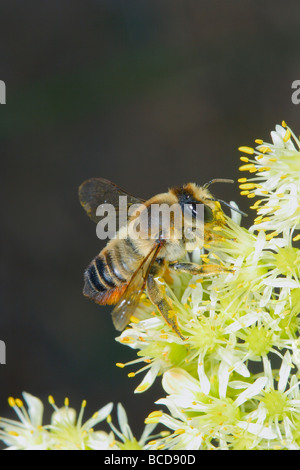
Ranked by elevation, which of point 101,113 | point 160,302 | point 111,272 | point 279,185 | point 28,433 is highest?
point 101,113

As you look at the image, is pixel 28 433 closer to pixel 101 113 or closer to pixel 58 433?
pixel 58 433

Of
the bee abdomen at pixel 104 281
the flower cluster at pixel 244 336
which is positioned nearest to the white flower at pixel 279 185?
the flower cluster at pixel 244 336

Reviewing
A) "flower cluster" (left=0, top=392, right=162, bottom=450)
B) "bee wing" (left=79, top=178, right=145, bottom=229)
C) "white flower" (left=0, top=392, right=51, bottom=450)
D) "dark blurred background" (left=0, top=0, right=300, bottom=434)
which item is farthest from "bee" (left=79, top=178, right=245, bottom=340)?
"dark blurred background" (left=0, top=0, right=300, bottom=434)

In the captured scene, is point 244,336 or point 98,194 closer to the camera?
point 244,336

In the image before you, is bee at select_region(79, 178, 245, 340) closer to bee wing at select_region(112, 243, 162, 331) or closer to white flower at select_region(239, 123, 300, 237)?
bee wing at select_region(112, 243, 162, 331)

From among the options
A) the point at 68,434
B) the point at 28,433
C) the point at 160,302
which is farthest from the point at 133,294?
the point at 28,433

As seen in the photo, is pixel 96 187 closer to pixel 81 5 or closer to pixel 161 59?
pixel 161 59
